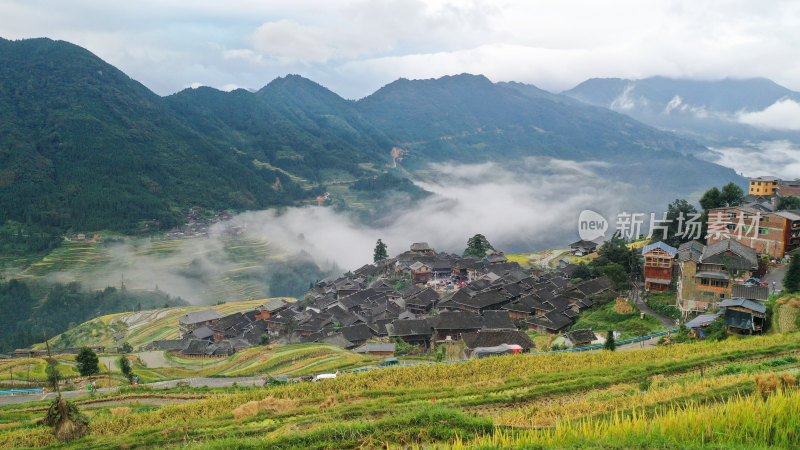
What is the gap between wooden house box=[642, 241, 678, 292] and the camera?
30.2 metres

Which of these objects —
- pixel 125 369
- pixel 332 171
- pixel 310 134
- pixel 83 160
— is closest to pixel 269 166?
pixel 332 171

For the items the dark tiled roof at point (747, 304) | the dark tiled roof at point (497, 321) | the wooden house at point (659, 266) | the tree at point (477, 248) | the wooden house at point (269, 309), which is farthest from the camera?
the tree at point (477, 248)

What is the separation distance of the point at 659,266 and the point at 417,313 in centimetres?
1932

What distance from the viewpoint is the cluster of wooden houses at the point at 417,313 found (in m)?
32.9

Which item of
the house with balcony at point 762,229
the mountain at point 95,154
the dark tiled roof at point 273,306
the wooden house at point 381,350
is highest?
the mountain at point 95,154

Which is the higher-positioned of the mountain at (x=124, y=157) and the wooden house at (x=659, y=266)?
the mountain at (x=124, y=157)

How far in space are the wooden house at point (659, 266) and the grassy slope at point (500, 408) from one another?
13575mm

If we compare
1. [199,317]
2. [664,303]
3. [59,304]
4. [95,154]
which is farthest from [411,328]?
[95,154]

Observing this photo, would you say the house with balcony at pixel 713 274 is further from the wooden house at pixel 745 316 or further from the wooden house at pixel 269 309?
the wooden house at pixel 269 309

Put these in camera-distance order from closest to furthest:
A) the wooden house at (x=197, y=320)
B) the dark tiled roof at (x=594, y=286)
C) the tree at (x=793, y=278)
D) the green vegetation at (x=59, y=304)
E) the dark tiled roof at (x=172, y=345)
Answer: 1. the tree at (x=793, y=278)
2. the dark tiled roof at (x=594, y=286)
3. the dark tiled roof at (x=172, y=345)
4. the wooden house at (x=197, y=320)
5. the green vegetation at (x=59, y=304)

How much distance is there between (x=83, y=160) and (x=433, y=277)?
85.6m

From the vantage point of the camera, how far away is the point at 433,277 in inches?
2164

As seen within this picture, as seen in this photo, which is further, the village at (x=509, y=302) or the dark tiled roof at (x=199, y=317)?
the dark tiled roof at (x=199, y=317)

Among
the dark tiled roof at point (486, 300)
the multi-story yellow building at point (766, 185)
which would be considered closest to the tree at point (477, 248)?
the dark tiled roof at point (486, 300)
